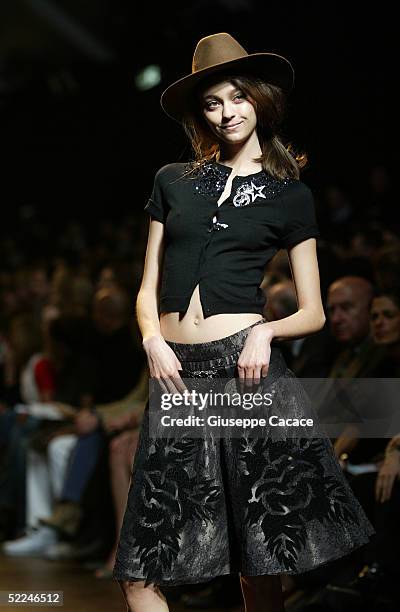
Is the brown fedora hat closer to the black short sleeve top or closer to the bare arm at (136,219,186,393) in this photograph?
the black short sleeve top

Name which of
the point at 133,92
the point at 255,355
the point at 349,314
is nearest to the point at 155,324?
the point at 255,355

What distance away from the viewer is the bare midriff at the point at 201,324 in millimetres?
2598

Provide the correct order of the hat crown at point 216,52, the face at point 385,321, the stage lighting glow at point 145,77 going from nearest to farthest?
the hat crown at point 216,52 → the face at point 385,321 → the stage lighting glow at point 145,77

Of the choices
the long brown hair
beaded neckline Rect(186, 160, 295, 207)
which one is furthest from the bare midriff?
the long brown hair

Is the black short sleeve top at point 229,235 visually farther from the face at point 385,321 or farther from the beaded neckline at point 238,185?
the face at point 385,321

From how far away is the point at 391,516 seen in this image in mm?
3504

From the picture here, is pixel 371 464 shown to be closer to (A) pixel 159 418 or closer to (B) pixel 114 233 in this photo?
(A) pixel 159 418

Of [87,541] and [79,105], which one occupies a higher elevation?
[79,105]

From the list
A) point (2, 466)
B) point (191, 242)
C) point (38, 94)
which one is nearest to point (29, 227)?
point (38, 94)

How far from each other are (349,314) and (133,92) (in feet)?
16.8

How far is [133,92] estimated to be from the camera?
888 cm

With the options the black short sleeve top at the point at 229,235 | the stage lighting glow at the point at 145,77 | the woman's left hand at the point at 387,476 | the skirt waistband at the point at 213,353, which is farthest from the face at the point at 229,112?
the stage lighting glow at the point at 145,77

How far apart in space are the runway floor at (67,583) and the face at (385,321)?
1.06 metres

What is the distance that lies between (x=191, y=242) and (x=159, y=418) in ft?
1.34
